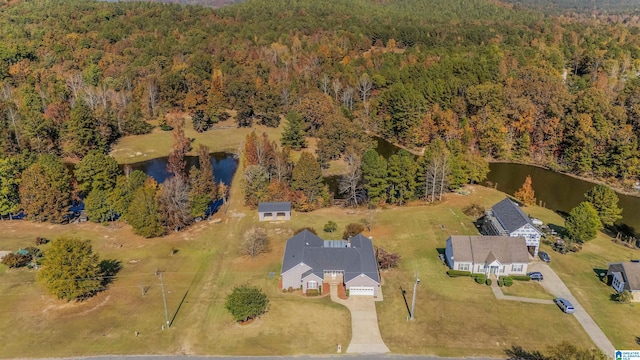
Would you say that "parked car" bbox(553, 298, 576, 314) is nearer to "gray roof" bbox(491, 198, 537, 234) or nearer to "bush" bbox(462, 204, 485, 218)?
"gray roof" bbox(491, 198, 537, 234)

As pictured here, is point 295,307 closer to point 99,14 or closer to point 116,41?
point 116,41

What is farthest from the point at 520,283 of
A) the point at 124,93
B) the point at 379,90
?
the point at 124,93

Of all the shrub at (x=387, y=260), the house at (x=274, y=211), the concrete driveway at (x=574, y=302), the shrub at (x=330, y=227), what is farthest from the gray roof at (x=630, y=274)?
the house at (x=274, y=211)

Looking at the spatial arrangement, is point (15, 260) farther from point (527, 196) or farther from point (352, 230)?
point (527, 196)

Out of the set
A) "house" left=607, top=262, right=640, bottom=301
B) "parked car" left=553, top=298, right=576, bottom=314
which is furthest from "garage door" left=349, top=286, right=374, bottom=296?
"house" left=607, top=262, right=640, bottom=301

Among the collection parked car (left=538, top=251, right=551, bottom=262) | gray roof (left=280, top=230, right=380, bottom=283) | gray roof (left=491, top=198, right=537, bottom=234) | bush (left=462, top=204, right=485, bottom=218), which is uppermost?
gray roof (left=491, top=198, right=537, bottom=234)

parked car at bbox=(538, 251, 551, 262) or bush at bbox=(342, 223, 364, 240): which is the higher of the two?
bush at bbox=(342, 223, 364, 240)

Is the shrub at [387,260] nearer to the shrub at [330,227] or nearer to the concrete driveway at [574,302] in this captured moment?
the shrub at [330,227]
